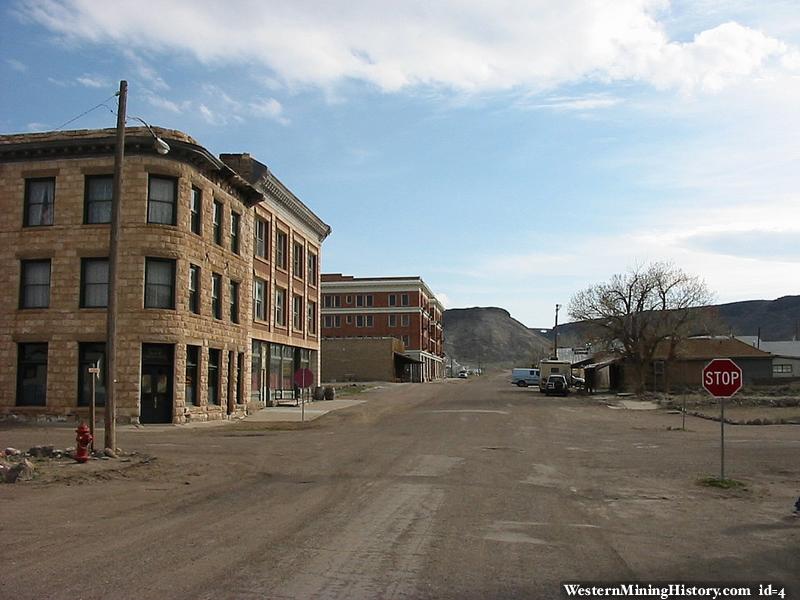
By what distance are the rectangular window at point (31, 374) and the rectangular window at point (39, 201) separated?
4.96 metres

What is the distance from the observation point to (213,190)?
109 ft

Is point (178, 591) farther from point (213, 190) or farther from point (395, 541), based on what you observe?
point (213, 190)

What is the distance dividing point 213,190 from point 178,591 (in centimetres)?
2817

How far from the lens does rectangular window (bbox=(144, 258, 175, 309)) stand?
2939 centimetres

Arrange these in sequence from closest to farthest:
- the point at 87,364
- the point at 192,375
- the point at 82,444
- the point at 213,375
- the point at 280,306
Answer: the point at 82,444, the point at 87,364, the point at 192,375, the point at 213,375, the point at 280,306

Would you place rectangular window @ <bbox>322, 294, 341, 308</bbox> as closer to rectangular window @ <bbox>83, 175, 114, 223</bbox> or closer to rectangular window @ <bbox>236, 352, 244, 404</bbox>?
rectangular window @ <bbox>236, 352, 244, 404</bbox>

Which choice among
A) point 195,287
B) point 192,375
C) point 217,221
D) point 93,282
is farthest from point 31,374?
point 217,221

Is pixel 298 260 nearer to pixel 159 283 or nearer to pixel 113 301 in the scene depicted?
pixel 159 283

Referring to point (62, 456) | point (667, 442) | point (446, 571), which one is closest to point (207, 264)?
point (62, 456)

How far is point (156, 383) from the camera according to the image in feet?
96.3

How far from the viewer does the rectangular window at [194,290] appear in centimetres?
3117

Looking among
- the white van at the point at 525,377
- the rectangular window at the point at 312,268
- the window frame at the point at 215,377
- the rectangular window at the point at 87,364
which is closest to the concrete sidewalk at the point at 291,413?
the window frame at the point at 215,377

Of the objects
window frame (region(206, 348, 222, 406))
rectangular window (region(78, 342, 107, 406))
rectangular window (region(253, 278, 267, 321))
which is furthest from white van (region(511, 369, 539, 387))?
rectangular window (region(78, 342, 107, 406))

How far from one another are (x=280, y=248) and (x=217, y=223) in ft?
33.7
